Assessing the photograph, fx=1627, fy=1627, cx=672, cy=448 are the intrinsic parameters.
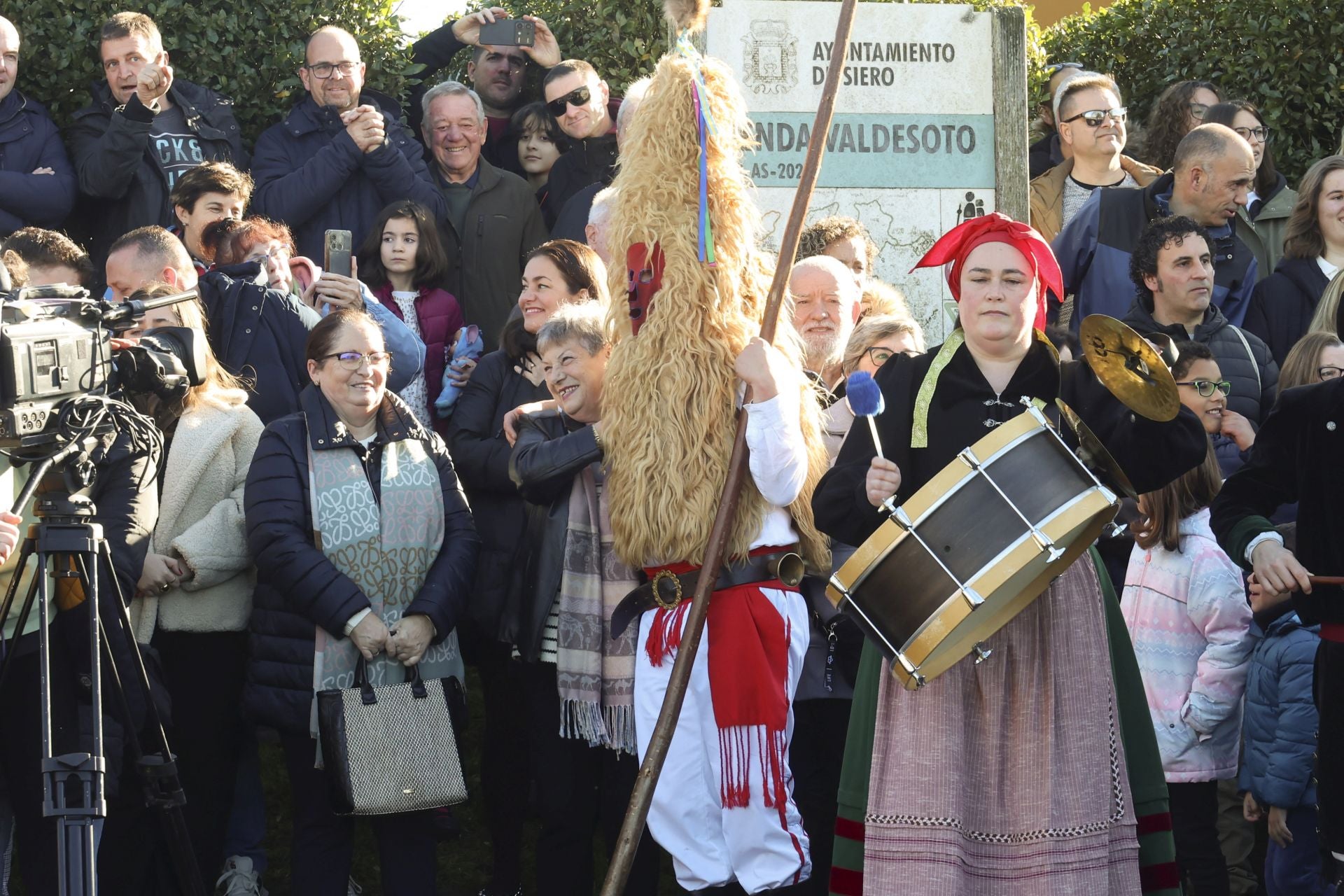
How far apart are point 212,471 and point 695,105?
209 centimetres

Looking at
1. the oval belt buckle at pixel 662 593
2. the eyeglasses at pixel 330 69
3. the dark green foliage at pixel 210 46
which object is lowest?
the oval belt buckle at pixel 662 593

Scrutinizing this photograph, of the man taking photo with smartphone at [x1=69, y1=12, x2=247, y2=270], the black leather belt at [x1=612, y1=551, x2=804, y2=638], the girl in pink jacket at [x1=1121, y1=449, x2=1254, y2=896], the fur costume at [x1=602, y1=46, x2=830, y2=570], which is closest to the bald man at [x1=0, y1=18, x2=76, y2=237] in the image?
the man taking photo with smartphone at [x1=69, y1=12, x2=247, y2=270]

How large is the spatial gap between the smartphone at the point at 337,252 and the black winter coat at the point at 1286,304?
374 centimetres

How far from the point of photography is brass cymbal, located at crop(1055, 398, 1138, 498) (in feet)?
12.8

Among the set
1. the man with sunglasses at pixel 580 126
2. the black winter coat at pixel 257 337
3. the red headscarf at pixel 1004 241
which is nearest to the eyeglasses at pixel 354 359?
the black winter coat at pixel 257 337

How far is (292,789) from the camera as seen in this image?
→ 5180 mm

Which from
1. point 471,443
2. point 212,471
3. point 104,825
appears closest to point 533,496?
point 471,443

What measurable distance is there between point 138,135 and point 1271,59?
586 cm

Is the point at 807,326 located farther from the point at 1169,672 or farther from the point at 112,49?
the point at 112,49

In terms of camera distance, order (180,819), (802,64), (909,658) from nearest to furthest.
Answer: (909,658)
(180,819)
(802,64)

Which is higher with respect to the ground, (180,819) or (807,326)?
(807,326)

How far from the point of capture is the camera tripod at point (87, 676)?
377cm

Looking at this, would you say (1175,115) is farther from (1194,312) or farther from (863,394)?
(863,394)

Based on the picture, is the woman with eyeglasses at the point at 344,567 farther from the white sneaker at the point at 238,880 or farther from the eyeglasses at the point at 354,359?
the white sneaker at the point at 238,880
